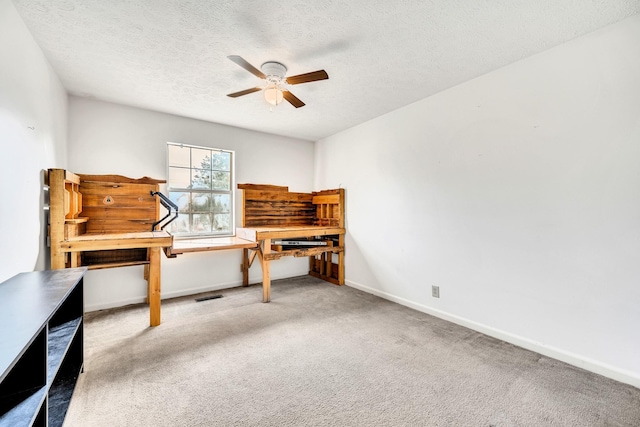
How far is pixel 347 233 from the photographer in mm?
4387

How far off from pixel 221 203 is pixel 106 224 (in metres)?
1.44

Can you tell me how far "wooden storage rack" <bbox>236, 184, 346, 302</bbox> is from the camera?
13.0 feet

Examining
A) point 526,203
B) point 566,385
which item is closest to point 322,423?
point 566,385

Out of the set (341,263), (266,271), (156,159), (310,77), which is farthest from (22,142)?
(341,263)

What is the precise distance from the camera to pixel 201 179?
402 centimetres

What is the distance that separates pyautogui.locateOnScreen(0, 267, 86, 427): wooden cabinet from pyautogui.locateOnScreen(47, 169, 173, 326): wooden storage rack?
0.63m

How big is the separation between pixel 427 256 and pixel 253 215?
2.67 meters

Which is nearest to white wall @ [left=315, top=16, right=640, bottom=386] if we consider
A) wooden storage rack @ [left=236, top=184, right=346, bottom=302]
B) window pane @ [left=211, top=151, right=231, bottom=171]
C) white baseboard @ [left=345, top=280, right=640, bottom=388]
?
white baseboard @ [left=345, top=280, right=640, bottom=388]

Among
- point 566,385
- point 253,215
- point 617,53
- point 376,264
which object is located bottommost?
point 566,385

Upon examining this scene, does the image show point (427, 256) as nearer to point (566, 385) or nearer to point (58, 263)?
point (566, 385)

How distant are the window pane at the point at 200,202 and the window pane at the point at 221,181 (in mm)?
185

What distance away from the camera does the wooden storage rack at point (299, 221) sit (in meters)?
3.95

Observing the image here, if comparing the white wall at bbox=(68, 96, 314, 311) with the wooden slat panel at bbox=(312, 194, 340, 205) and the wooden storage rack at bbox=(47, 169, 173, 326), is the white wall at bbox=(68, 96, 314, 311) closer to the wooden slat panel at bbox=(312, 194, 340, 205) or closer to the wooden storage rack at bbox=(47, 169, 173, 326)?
the wooden storage rack at bbox=(47, 169, 173, 326)

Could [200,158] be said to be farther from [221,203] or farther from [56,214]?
[56,214]
